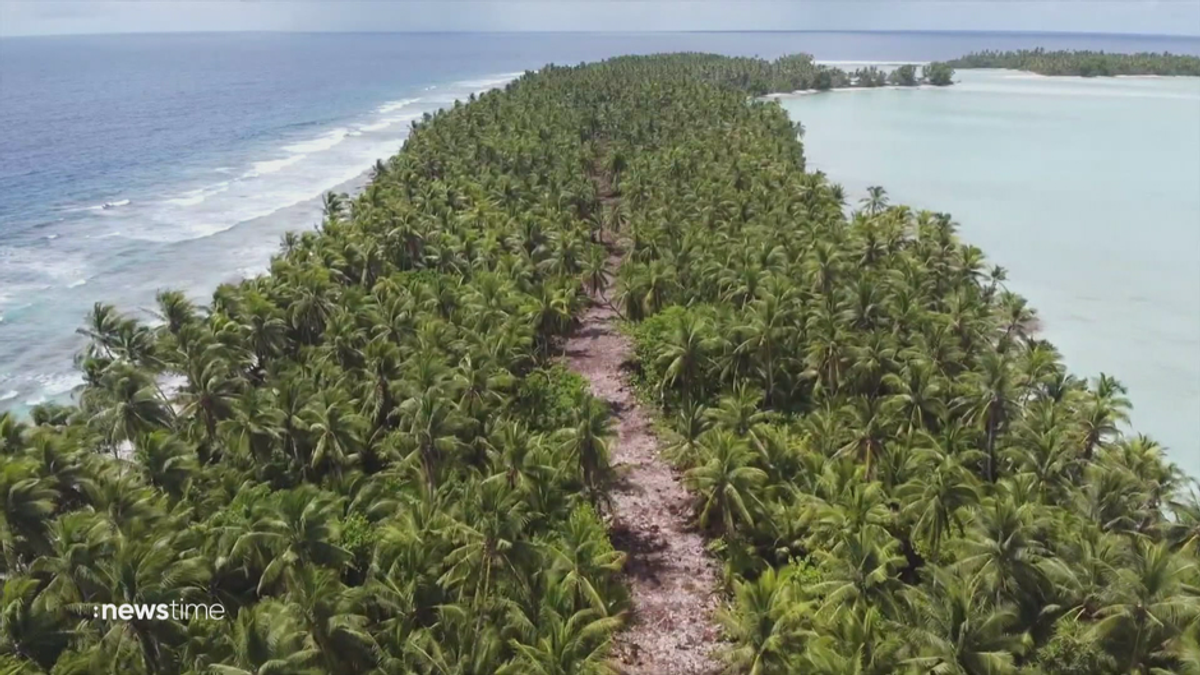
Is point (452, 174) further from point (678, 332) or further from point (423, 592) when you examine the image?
point (423, 592)

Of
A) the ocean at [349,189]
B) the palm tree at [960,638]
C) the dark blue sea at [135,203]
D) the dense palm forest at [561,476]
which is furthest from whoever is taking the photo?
the dark blue sea at [135,203]

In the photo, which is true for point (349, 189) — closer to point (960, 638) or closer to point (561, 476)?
point (561, 476)

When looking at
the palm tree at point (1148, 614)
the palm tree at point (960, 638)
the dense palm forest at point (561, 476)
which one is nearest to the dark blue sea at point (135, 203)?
the dense palm forest at point (561, 476)

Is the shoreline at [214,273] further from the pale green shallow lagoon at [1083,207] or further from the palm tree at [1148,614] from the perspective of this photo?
the pale green shallow lagoon at [1083,207]

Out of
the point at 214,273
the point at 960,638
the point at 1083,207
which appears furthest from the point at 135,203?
the point at 1083,207

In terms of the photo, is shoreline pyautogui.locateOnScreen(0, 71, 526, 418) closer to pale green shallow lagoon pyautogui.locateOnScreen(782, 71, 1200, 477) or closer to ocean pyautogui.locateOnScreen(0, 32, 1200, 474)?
ocean pyautogui.locateOnScreen(0, 32, 1200, 474)
